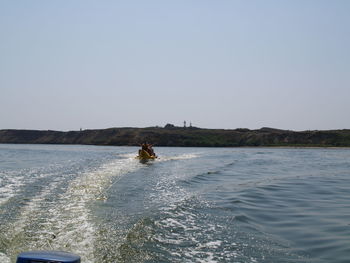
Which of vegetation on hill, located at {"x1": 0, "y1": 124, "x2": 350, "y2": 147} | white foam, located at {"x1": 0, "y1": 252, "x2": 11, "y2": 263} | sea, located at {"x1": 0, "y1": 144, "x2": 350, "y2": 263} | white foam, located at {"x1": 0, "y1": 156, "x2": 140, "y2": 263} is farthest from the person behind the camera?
vegetation on hill, located at {"x1": 0, "y1": 124, "x2": 350, "y2": 147}

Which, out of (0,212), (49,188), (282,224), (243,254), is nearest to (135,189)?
(49,188)

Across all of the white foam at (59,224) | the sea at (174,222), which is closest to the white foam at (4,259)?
the sea at (174,222)

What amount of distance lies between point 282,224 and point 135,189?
9.19m

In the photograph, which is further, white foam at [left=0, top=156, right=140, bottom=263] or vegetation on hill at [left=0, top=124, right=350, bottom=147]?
vegetation on hill at [left=0, top=124, right=350, bottom=147]

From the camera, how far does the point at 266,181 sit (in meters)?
25.0

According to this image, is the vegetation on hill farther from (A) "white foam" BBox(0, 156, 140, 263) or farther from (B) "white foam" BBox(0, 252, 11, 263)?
(B) "white foam" BBox(0, 252, 11, 263)

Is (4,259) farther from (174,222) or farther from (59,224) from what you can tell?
(174,222)

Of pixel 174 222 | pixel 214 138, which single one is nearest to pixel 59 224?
pixel 174 222

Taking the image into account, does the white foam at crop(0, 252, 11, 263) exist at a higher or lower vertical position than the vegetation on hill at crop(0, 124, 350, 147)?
lower

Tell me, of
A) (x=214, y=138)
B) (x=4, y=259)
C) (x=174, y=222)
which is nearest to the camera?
(x=4, y=259)

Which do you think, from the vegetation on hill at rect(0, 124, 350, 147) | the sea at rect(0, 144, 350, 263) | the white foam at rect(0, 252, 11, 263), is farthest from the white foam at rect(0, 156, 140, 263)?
the vegetation on hill at rect(0, 124, 350, 147)

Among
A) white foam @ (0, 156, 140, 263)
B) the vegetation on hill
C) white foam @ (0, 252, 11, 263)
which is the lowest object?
white foam @ (0, 252, 11, 263)

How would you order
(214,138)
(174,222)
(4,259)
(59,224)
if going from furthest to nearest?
(214,138) < (174,222) < (59,224) < (4,259)

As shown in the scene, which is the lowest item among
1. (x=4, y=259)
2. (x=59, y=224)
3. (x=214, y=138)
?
(x=4, y=259)
